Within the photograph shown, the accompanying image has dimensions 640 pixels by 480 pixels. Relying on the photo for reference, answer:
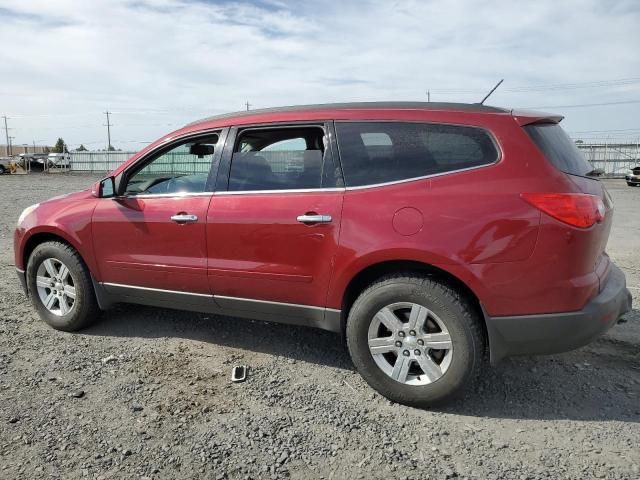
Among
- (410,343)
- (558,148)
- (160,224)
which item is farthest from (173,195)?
(558,148)

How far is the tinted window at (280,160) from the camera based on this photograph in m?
3.51

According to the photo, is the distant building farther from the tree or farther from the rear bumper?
the rear bumper

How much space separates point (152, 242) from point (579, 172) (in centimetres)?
295

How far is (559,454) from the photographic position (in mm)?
2740

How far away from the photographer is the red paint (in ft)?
9.45

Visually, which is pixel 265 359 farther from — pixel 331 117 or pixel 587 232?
pixel 587 232

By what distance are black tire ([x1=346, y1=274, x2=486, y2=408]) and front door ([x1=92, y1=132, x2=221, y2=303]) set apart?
1258 millimetres

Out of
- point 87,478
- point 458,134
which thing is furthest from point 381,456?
point 458,134

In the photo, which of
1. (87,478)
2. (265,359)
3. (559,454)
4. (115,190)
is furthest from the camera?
(115,190)

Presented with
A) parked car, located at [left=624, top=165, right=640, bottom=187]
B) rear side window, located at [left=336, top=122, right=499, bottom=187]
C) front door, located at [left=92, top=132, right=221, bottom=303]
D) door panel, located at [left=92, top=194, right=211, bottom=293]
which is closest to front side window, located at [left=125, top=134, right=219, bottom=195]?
front door, located at [left=92, top=132, right=221, bottom=303]

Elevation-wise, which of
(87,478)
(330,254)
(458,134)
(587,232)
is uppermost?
(458,134)

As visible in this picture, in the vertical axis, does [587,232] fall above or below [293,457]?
above

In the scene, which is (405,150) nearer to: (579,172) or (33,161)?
(579,172)

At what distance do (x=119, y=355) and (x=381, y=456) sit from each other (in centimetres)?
224
